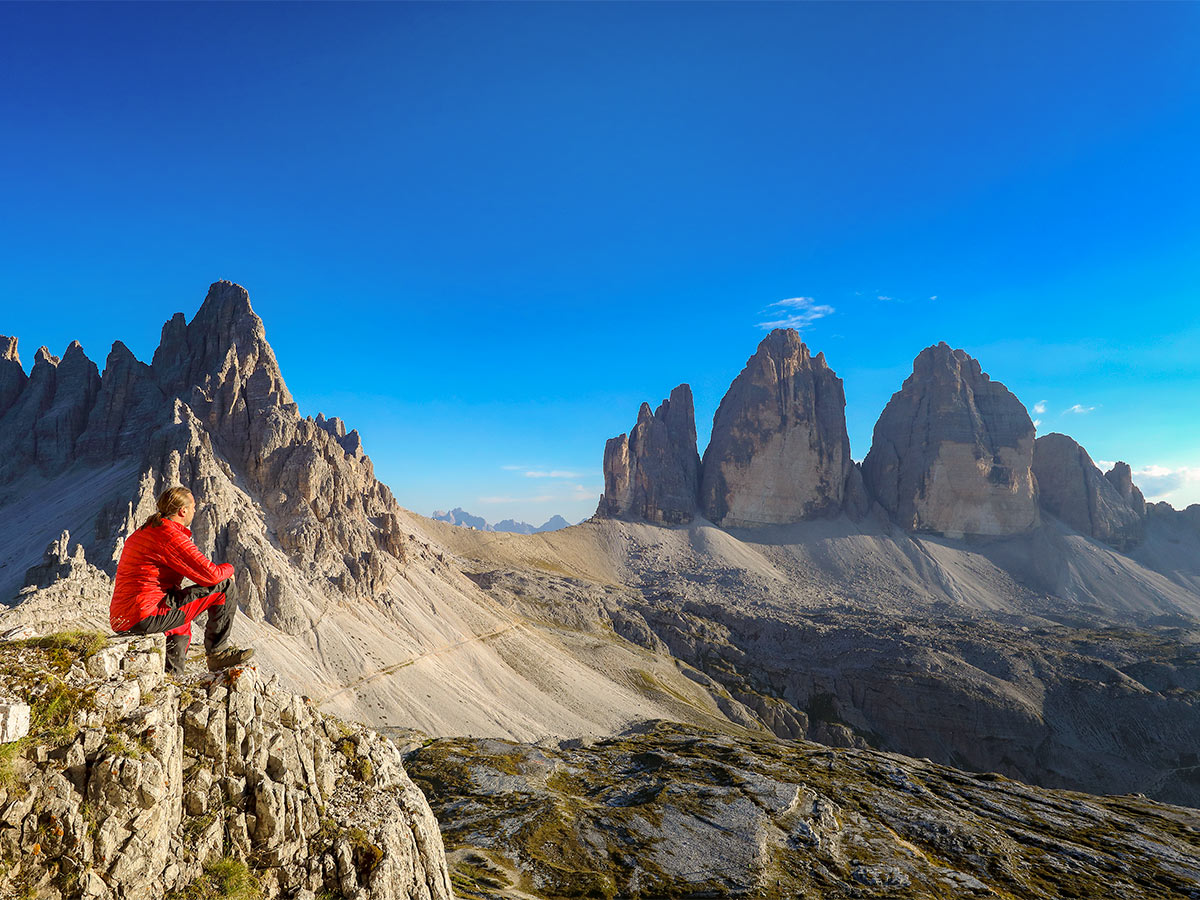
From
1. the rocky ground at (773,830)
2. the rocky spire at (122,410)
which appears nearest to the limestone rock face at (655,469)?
the rocky spire at (122,410)

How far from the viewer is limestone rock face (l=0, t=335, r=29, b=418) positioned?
8100cm

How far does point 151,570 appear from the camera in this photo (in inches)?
337

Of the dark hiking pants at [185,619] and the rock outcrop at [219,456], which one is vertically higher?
the rock outcrop at [219,456]

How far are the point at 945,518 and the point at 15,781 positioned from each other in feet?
622

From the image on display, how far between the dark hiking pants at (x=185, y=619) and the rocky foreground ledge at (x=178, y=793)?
253 millimetres

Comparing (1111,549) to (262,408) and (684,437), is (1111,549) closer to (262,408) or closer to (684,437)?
(684,437)

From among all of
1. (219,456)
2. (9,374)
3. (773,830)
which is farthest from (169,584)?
(9,374)

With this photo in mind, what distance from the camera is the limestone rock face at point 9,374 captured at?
8100 centimetres

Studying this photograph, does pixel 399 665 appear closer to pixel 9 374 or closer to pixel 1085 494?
pixel 9 374

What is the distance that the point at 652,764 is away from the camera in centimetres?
4528

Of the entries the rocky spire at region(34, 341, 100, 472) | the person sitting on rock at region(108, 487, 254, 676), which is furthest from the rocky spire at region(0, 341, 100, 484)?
the person sitting on rock at region(108, 487, 254, 676)

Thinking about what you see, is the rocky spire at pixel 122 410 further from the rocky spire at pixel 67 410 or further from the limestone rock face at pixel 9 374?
the limestone rock face at pixel 9 374

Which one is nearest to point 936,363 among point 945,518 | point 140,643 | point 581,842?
point 945,518

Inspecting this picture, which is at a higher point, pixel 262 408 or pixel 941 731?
pixel 262 408
